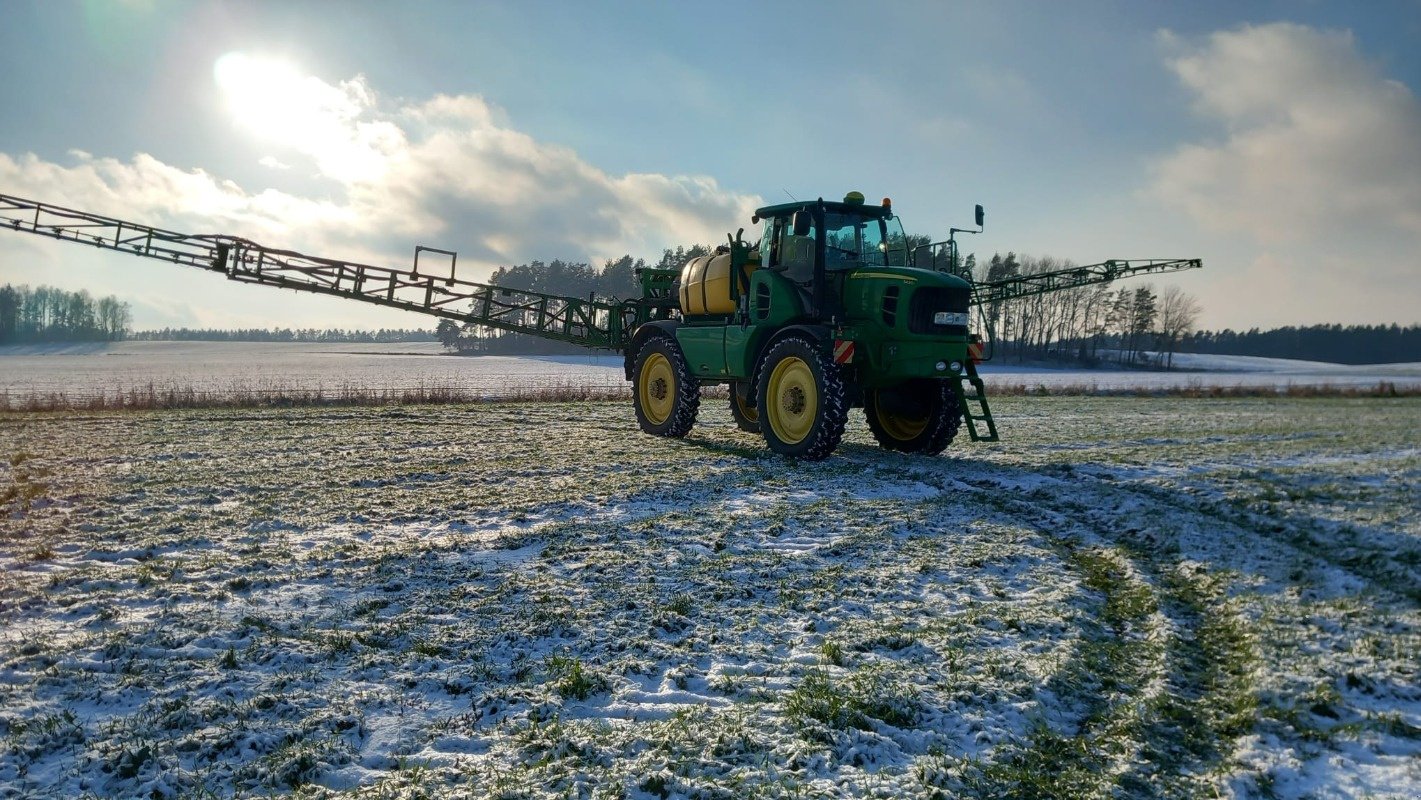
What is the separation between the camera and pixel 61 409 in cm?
1822

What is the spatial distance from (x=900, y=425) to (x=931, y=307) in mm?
2460

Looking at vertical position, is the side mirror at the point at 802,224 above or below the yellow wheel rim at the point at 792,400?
above

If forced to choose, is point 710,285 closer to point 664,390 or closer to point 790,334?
point 790,334

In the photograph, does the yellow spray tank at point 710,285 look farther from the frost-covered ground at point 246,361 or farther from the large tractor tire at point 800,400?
the frost-covered ground at point 246,361

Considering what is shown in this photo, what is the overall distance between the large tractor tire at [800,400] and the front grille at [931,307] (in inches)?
47.9

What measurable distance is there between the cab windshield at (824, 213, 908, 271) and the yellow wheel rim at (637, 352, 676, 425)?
12.1 feet

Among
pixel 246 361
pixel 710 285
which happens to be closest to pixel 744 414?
pixel 710 285

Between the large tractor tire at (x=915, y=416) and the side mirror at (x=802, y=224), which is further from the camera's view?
the large tractor tire at (x=915, y=416)

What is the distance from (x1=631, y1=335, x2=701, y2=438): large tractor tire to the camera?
42.7ft

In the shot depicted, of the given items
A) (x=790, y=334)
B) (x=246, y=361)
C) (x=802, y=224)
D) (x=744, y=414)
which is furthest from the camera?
(x=246, y=361)

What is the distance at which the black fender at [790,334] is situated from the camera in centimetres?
1028

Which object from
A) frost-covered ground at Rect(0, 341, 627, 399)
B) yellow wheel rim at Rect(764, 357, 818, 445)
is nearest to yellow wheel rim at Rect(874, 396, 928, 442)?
yellow wheel rim at Rect(764, 357, 818, 445)

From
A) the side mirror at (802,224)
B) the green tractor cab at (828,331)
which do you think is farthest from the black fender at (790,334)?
the side mirror at (802,224)

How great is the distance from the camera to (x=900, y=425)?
476 inches
